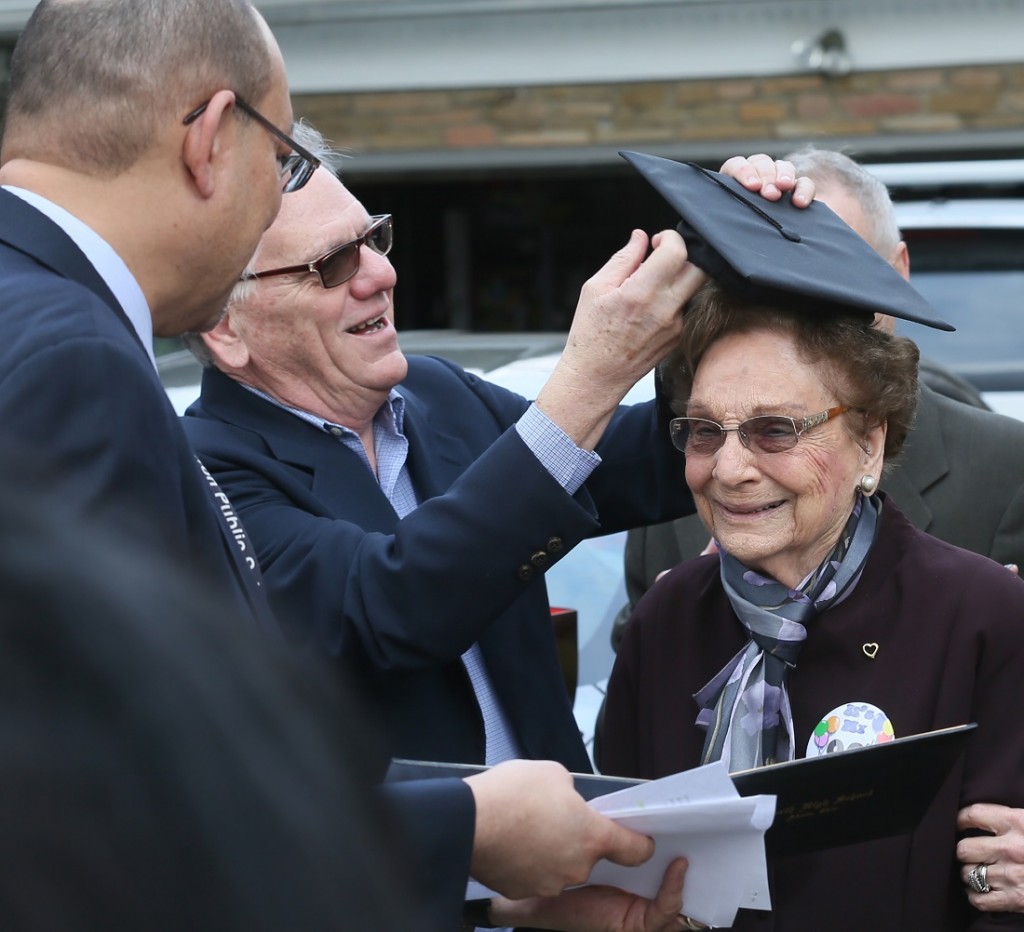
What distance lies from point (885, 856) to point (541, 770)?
668mm

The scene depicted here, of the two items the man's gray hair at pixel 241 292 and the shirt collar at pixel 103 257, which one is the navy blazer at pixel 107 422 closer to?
the shirt collar at pixel 103 257

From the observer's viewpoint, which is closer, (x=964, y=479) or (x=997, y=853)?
(x=997, y=853)

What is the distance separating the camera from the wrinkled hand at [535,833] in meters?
1.83

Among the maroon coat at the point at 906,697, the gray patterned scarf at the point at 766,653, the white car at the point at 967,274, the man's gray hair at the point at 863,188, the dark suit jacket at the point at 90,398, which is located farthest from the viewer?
the white car at the point at 967,274

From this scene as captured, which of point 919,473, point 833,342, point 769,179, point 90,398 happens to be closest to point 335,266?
point 769,179

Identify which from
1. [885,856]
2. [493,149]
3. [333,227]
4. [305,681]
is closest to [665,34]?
[493,149]

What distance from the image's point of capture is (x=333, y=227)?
262 centimetres

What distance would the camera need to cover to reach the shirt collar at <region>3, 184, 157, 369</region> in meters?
1.74

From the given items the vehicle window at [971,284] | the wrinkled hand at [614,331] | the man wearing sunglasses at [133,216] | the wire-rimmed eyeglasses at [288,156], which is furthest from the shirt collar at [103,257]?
the vehicle window at [971,284]

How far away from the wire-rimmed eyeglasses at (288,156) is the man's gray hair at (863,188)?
137 centimetres

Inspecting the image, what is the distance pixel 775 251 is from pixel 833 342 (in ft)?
0.64

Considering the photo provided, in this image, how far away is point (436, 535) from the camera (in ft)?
7.27

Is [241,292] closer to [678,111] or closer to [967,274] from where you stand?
[967,274]

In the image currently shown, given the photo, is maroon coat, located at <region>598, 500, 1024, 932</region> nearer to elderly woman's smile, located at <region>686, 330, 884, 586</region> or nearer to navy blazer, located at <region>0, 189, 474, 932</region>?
elderly woman's smile, located at <region>686, 330, 884, 586</region>
